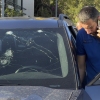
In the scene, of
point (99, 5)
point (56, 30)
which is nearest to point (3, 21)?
point (56, 30)

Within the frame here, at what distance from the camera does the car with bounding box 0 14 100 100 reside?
311cm

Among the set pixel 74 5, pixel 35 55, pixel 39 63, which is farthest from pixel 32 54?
pixel 74 5

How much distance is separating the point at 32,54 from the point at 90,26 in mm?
694

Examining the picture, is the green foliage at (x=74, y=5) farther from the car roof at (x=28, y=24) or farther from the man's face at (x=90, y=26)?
the man's face at (x=90, y=26)

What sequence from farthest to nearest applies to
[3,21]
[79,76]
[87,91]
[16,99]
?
[3,21], [79,76], [87,91], [16,99]

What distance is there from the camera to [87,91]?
316cm

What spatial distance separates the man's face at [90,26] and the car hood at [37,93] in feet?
2.89

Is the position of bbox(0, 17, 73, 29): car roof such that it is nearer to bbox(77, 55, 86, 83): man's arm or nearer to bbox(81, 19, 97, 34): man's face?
bbox(81, 19, 97, 34): man's face

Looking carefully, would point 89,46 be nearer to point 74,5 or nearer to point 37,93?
point 37,93

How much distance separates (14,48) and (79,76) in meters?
0.83

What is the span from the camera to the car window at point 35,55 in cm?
355

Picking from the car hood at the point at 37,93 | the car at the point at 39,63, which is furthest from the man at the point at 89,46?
the car hood at the point at 37,93

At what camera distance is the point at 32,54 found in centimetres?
377

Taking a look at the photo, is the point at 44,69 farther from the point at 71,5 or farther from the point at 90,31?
the point at 71,5
